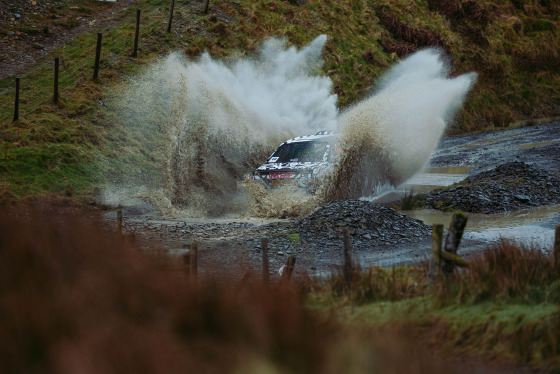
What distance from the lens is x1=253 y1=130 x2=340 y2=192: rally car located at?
17.1 metres

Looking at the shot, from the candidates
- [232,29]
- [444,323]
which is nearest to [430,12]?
[232,29]

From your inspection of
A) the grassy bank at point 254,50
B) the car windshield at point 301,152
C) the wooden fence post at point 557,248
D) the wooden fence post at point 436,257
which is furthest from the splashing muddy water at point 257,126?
the wooden fence post at point 557,248

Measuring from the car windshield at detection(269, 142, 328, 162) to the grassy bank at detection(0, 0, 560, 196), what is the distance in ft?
15.3

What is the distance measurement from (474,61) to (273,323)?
166 feet

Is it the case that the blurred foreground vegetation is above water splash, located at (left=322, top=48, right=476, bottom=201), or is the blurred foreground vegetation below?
below

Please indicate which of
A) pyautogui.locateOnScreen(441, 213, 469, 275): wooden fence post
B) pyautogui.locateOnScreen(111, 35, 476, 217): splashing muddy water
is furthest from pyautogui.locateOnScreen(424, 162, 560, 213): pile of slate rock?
pyautogui.locateOnScreen(441, 213, 469, 275): wooden fence post

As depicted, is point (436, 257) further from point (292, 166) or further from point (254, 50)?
point (254, 50)

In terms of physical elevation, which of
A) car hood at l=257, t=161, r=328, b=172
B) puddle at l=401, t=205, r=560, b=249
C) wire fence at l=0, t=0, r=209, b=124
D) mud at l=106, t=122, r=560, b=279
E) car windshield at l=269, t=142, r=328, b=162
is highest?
wire fence at l=0, t=0, r=209, b=124

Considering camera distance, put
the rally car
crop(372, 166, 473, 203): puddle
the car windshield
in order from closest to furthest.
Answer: the rally car → the car windshield → crop(372, 166, 473, 203): puddle

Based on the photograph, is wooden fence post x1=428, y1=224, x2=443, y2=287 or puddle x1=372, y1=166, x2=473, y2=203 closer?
wooden fence post x1=428, y1=224, x2=443, y2=287

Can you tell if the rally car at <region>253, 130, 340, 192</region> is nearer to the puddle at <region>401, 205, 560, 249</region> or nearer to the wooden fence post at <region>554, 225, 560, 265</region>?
the puddle at <region>401, 205, 560, 249</region>

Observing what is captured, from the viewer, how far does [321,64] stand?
129 ft

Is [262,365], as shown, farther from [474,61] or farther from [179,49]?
[474,61]

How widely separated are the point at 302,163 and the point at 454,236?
1004 cm
